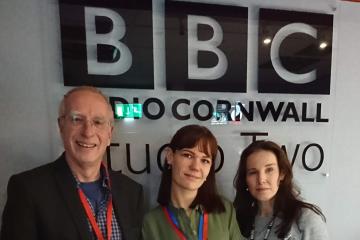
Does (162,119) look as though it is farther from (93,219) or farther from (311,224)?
(311,224)

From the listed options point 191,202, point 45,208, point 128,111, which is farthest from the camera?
point 128,111

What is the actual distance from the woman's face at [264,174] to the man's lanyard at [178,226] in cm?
34

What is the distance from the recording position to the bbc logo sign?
1682 mm

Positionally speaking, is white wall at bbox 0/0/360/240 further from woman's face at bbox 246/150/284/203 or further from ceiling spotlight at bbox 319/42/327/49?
woman's face at bbox 246/150/284/203

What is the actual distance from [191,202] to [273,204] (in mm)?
529

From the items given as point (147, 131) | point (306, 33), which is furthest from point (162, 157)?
point (306, 33)

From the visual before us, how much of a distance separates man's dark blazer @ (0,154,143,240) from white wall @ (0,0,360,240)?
1.69 feet

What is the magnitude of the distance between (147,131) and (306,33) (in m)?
1.48

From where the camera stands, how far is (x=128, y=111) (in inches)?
69.8

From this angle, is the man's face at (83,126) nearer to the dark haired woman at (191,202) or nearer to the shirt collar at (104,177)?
the shirt collar at (104,177)

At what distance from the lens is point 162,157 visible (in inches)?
72.4

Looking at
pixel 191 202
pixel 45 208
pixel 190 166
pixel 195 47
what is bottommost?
pixel 191 202

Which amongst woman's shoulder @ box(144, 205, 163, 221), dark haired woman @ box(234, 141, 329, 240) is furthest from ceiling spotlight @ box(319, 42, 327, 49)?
woman's shoulder @ box(144, 205, 163, 221)

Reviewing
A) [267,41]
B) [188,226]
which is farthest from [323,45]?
[188,226]
